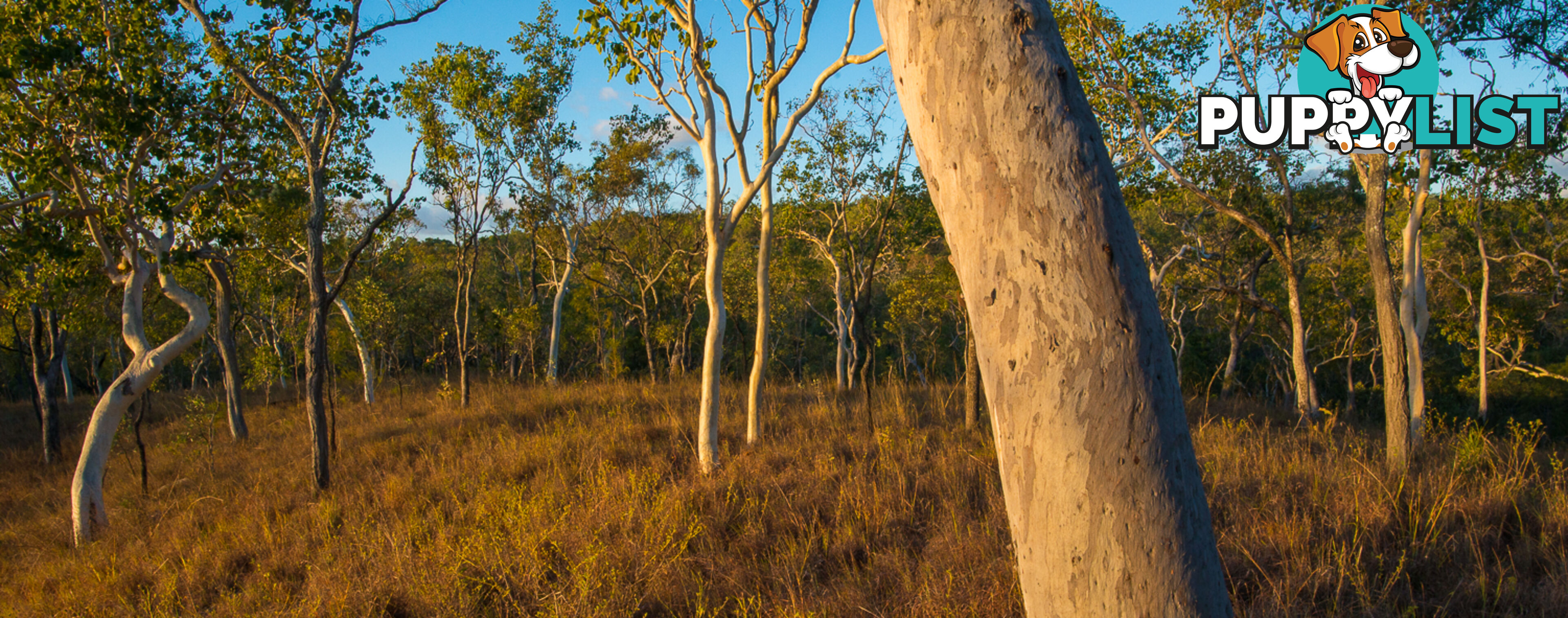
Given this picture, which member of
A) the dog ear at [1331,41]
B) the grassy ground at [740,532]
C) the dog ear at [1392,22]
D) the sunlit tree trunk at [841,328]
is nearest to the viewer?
the grassy ground at [740,532]

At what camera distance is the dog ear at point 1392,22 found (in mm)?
6457

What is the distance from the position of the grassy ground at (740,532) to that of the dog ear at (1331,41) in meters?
4.09

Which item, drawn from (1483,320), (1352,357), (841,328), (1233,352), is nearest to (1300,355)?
(1233,352)

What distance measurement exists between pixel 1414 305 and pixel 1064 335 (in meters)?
8.27

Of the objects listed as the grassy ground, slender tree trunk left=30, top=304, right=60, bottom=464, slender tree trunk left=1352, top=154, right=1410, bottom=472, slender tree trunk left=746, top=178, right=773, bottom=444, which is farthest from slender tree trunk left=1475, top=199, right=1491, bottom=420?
slender tree trunk left=30, top=304, right=60, bottom=464

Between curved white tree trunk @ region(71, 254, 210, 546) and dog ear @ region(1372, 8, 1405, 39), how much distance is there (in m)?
12.5

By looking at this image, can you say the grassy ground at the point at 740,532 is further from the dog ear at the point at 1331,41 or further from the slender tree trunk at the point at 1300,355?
the dog ear at the point at 1331,41

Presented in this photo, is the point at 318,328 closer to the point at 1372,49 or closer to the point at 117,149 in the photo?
the point at 117,149

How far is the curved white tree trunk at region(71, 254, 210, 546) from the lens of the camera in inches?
242

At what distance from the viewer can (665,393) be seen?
10.1 metres

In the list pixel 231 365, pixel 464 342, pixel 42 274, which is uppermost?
pixel 42 274

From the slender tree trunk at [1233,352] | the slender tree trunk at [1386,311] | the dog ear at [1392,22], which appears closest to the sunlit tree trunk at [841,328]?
the slender tree trunk at [1386,311]

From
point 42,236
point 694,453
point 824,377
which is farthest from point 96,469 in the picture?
point 824,377

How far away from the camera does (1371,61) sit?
6691 mm
